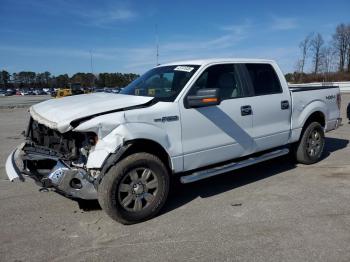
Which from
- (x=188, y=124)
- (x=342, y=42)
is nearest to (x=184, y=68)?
(x=188, y=124)

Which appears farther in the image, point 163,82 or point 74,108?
point 163,82

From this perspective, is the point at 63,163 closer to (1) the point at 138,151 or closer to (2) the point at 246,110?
(1) the point at 138,151

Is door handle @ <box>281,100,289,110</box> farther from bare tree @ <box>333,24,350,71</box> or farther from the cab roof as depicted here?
bare tree @ <box>333,24,350,71</box>

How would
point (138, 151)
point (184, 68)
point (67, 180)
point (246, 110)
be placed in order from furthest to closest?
point (246, 110) → point (184, 68) → point (138, 151) → point (67, 180)

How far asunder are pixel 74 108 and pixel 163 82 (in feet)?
4.71

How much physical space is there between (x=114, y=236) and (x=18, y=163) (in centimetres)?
171

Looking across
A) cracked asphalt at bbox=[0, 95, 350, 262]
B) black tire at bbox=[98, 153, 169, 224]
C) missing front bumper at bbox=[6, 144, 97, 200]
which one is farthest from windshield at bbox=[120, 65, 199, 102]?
cracked asphalt at bbox=[0, 95, 350, 262]

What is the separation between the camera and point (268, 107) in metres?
5.80

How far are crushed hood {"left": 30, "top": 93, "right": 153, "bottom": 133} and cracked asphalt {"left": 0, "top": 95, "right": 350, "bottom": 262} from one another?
3.95 ft

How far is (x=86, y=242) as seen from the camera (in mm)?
3939

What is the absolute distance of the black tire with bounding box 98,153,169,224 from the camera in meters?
4.14

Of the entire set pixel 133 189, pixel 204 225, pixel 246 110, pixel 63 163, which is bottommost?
pixel 204 225

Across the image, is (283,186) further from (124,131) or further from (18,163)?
(18,163)

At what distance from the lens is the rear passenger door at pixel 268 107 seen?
18.6 ft
